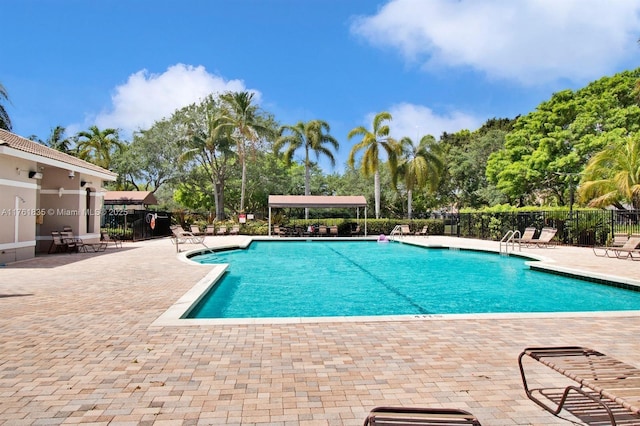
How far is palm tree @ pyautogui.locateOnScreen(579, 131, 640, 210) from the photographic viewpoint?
59.8ft

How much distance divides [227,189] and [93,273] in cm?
3214

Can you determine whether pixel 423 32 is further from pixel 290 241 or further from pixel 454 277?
pixel 290 241

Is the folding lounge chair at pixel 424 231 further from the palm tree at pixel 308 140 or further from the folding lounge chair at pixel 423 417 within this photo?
the folding lounge chair at pixel 423 417

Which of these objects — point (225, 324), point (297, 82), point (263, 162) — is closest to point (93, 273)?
point (225, 324)

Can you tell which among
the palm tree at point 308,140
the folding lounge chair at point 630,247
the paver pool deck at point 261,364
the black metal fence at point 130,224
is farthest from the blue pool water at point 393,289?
the palm tree at point 308,140

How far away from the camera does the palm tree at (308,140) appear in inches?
1321

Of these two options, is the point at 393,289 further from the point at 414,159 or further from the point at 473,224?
the point at 414,159

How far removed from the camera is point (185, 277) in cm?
929

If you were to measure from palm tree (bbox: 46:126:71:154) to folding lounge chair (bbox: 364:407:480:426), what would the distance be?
38.3 meters

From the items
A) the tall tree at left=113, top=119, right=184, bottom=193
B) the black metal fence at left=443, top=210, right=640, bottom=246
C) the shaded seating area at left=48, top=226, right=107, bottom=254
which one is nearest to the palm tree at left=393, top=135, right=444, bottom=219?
the black metal fence at left=443, top=210, right=640, bottom=246

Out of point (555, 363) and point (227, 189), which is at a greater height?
point (227, 189)

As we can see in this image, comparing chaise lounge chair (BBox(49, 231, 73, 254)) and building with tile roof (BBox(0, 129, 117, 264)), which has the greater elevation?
building with tile roof (BBox(0, 129, 117, 264))

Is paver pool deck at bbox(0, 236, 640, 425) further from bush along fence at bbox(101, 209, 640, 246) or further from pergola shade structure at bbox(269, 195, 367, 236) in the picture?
pergola shade structure at bbox(269, 195, 367, 236)

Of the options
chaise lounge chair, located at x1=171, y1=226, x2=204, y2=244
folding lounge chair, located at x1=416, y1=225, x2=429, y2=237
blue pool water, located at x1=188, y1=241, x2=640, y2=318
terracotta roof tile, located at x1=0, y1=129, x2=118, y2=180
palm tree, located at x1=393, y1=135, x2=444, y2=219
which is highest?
palm tree, located at x1=393, y1=135, x2=444, y2=219
